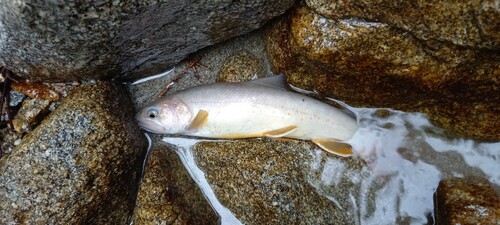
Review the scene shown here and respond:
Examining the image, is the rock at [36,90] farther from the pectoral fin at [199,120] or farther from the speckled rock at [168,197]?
the pectoral fin at [199,120]

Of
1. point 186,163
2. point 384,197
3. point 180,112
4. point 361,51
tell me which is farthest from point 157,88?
point 384,197

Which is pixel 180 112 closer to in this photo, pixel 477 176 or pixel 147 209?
pixel 147 209

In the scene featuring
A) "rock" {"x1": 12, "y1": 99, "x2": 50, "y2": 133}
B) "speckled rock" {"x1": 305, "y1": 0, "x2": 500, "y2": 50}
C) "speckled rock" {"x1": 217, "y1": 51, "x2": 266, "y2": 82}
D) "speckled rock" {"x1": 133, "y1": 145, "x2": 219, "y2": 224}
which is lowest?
"speckled rock" {"x1": 133, "y1": 145, "x2": 219, "y2": 224}

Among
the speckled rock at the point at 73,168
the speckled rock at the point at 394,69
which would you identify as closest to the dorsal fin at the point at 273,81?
A: the speckled rock at the point at 394,69

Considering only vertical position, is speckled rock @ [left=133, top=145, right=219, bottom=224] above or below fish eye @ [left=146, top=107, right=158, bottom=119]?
below

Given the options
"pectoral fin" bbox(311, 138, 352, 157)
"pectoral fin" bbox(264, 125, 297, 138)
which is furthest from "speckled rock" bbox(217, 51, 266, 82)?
"pectoral fin" bbox(311, 138, 352, 157)

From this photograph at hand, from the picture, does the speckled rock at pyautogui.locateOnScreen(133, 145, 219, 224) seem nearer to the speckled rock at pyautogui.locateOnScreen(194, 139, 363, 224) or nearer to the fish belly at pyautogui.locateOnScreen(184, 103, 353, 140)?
the speckled rock at pyautogui.locateOnScreen(194, 139, 363, 224)

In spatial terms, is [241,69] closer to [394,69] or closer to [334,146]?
[334,146]
